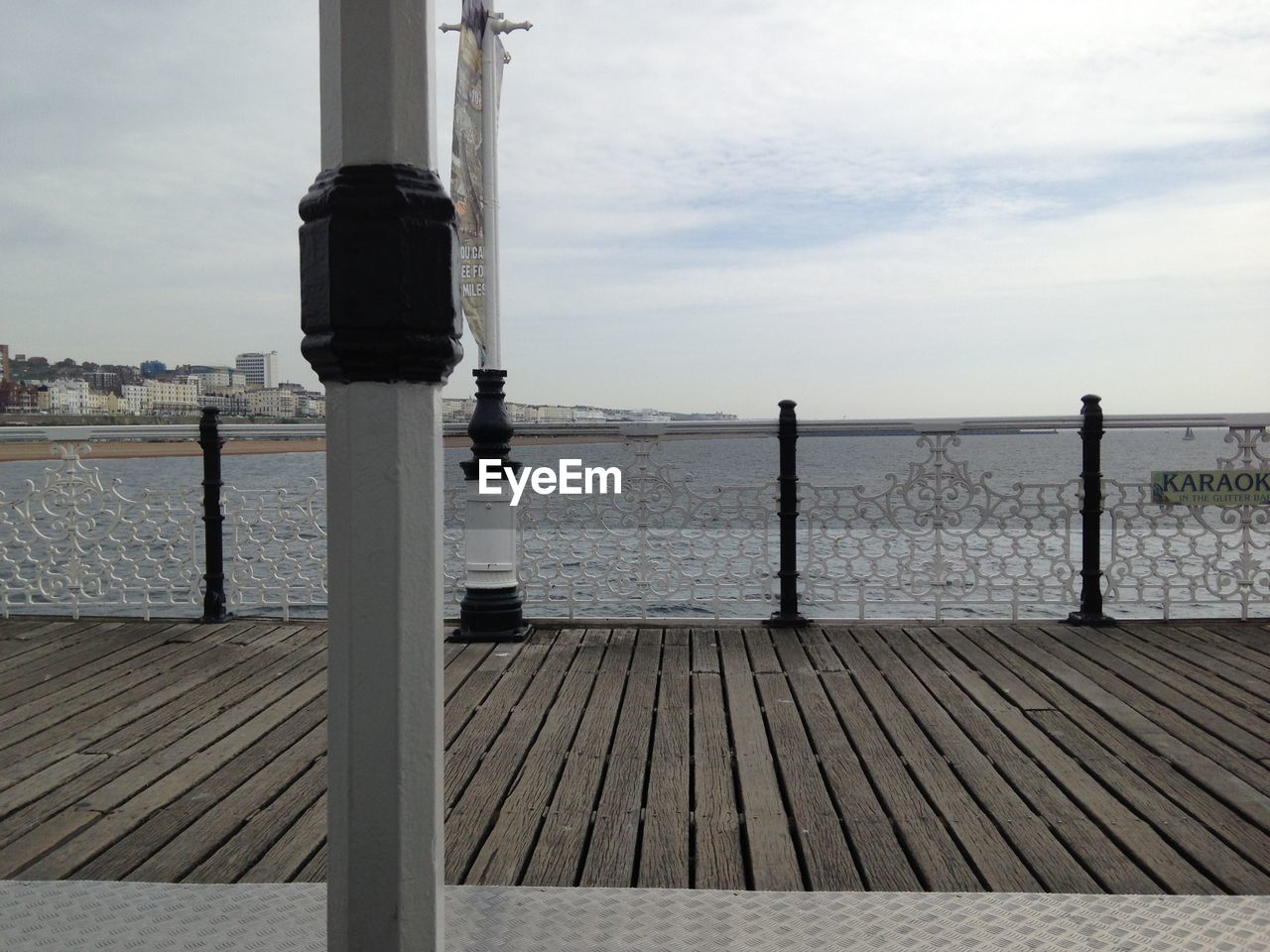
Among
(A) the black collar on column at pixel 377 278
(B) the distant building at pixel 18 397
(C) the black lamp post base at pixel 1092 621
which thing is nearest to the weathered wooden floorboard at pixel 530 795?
(A) the black collar on column at pixel 377 278

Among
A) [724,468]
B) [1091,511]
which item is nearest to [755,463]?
[724,468]

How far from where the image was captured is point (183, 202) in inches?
952

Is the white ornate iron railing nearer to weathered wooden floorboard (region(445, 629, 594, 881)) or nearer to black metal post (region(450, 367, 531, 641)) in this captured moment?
black metal post (region(450, 367, 531, 641))

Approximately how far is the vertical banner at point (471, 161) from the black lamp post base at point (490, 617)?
1.42 metres

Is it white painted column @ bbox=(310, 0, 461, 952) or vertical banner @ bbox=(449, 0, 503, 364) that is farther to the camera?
vertical banner @ bbox=(449, 0, 503, 364)

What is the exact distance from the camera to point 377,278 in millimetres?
1246

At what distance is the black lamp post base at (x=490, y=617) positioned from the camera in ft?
17.9

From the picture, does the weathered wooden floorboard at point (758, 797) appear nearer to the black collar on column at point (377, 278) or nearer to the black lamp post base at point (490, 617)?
the black lamp post base at point (490, 617)

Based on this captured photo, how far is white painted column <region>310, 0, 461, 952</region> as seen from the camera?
1.24 meters

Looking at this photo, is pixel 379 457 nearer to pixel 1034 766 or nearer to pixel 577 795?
pixel 577 795

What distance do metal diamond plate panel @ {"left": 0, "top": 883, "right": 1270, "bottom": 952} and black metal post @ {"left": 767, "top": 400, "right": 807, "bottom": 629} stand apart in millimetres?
3376

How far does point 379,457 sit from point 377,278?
0.78ft

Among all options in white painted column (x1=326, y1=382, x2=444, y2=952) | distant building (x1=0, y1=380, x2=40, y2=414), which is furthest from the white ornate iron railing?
distant building (x1=0, y1=380, x2=40, y2=414)

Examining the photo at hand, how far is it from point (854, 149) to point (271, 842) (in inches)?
1611
